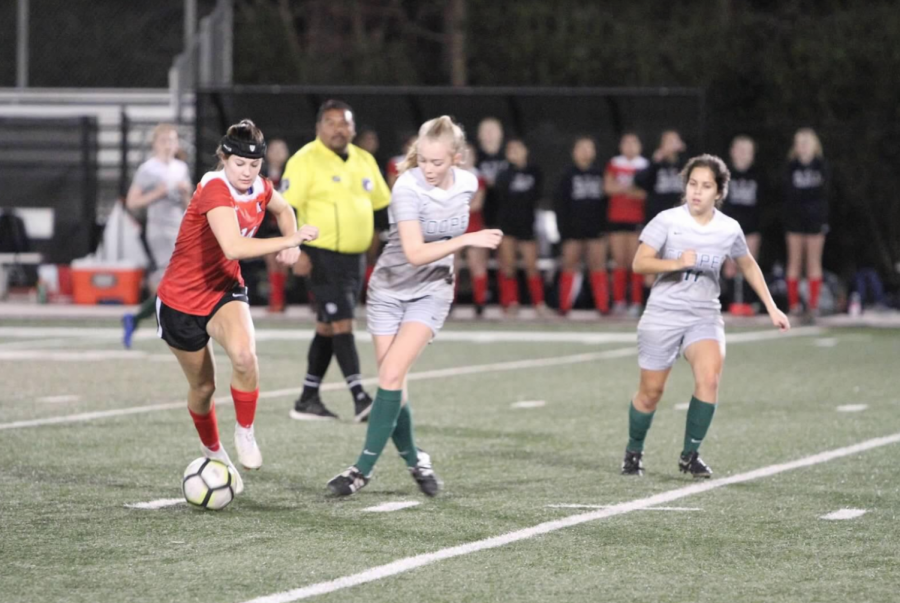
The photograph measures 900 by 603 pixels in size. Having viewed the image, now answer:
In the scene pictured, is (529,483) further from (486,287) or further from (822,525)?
(486,287)

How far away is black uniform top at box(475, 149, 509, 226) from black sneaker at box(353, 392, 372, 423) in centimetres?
861

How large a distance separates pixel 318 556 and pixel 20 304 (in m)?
15.6

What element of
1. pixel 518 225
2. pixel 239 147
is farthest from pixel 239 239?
pixel 518 225

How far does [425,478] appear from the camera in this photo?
7391mm

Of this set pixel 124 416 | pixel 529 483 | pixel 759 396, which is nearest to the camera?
pixel 529 483

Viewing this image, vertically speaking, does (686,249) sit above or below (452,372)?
above

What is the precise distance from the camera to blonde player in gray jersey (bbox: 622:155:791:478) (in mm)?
7883

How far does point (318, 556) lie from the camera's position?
6.00 metres

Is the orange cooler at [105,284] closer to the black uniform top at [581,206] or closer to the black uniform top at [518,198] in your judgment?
the black uniform top at [518,198]

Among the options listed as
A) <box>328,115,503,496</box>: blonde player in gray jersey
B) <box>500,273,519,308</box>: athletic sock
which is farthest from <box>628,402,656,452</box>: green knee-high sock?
<box>500,273,519,308</box>: athletic sock

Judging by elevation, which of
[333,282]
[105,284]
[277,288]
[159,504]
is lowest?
[105,284]

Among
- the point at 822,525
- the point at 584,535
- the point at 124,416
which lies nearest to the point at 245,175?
the point at 584,535

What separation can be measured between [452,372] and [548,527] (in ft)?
21.7

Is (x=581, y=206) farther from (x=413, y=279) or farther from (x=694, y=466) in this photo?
(x=413, y=279)
